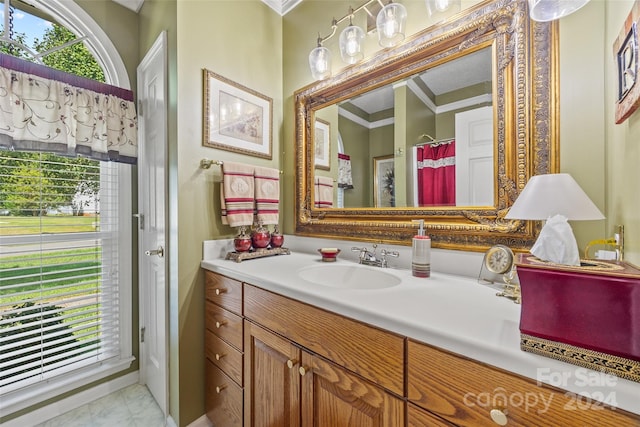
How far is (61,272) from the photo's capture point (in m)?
1.54

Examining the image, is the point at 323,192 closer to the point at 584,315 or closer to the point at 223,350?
the point at 223,350

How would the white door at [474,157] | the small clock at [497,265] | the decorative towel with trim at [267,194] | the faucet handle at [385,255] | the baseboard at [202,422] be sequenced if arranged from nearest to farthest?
1. the small clock at [497,265]
2. the white door at [474,157]
3. the faucet handle at [385,255]
4. the baseboard at [202,422]
5. the decorative towel with trim at [267,194]

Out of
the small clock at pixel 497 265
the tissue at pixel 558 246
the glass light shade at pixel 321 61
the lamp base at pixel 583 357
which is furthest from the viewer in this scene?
the glass light shade at pixel 321 61

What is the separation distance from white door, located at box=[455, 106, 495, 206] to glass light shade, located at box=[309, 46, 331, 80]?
0.78m

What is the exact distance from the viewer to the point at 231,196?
144 centimetres

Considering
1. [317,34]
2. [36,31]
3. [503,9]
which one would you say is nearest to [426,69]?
[503,9]

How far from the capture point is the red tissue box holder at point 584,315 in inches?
16.2

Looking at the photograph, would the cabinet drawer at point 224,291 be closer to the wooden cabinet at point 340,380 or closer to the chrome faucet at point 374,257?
the wooden cabinet at point 340,380

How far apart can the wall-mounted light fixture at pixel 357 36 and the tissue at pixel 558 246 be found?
104 cm

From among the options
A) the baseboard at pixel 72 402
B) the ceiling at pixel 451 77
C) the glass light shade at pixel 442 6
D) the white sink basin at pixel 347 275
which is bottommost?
the baseboard at pixel 72 402

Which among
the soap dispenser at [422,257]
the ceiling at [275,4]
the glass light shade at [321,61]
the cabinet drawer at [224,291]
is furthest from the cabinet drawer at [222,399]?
the ceiling at [275,4]

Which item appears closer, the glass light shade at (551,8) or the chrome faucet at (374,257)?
the glass light shade at (551,8)

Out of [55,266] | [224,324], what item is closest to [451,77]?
[224,324]

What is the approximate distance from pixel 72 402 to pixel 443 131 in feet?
8.35
